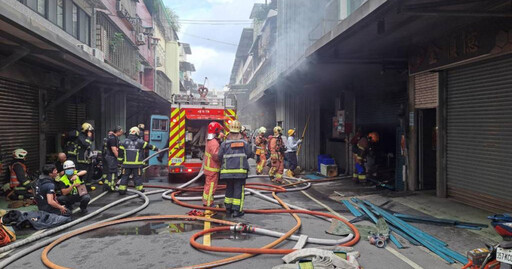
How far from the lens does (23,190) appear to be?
7246mm

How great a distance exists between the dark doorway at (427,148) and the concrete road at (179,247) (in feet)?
7.71

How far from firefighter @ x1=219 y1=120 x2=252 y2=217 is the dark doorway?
4703 mm

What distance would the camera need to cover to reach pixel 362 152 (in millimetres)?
9617

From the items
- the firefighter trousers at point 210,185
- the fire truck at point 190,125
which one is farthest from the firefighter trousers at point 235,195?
the fire truck at point 190,125

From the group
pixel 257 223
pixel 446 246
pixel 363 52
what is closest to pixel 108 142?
pixel 257 223

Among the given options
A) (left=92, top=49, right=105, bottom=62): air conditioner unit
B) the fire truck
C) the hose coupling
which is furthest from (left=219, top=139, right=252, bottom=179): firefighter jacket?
(left=92, top=49, right=105, bottom=62): air conditioner unit

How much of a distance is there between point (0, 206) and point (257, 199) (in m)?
5.17

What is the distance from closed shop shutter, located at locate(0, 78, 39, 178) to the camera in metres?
8.16

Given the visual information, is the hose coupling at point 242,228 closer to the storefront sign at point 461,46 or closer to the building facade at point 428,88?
the building facade at point 428,88

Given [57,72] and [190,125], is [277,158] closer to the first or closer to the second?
[190,125]

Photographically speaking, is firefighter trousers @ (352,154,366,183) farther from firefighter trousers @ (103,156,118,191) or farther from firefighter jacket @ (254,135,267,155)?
firefighter trousers @ (103,156,118,191)

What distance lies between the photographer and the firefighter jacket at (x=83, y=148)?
8531mm

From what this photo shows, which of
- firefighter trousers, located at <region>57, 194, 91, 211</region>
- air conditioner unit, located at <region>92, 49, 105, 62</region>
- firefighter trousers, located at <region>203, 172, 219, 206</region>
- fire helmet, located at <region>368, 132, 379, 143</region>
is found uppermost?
air conditioner unit, located at <region>92, 49, 105, 62</region>

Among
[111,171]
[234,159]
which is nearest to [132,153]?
[111,171]
